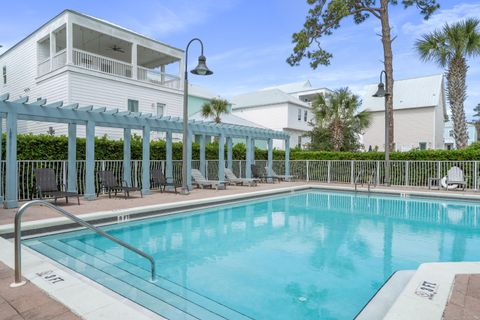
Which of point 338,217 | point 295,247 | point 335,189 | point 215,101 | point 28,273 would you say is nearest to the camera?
point 28,273

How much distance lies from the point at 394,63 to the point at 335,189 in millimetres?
8494

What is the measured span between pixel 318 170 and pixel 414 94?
18.9m

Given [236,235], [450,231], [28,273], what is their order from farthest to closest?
[450,231]
[236,235]
[28,273]

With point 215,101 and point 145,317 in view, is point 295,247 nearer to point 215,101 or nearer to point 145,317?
point 145,317

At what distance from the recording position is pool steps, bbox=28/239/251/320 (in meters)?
3.63

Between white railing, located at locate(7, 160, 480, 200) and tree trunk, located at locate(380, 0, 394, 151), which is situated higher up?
tree trunk, located at locate(380, 0, 394, 151)

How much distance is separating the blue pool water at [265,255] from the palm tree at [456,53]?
12238 millimetres

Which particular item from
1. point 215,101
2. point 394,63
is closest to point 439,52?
point 394,63

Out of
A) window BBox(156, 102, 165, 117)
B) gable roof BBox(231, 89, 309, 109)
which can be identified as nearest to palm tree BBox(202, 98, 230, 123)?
window BBox(156, 102, 165, 117)

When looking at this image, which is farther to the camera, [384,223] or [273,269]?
[384,223]

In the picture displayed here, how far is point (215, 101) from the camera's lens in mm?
23812

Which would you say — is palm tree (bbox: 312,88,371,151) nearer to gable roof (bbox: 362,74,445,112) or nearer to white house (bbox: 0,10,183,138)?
white house (bbox: 0,10,183,138)

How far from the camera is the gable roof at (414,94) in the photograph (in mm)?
31173

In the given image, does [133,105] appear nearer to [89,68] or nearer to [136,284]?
[89,68]
